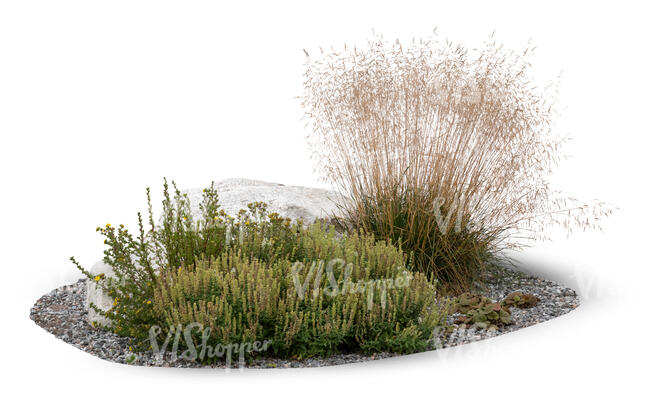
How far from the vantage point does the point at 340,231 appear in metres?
6.59

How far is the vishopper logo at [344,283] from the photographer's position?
171 inches

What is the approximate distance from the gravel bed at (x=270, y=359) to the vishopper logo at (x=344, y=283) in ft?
1.37

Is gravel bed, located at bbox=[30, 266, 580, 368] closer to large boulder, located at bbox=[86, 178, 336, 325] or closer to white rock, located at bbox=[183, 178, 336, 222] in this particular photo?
large boulder, located at bbox=[86, 178, 336, 325]

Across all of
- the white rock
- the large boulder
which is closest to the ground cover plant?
the large boulder

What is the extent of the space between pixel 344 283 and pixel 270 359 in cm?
70

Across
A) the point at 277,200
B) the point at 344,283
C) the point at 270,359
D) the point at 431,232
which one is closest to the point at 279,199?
the point at 277,200

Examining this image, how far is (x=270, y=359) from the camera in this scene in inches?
169

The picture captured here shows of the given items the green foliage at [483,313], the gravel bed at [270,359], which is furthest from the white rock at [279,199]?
the green foliage at [483,313]

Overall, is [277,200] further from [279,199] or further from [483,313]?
[483,313]

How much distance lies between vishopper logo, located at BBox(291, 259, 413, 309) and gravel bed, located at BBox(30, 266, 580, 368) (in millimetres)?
419

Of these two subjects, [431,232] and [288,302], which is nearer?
[288,302]

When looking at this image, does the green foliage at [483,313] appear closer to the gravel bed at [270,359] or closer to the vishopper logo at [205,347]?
the gravel bed at [270,359]

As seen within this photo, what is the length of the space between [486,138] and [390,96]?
966 mm

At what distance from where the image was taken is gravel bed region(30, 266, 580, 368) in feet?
14.1
